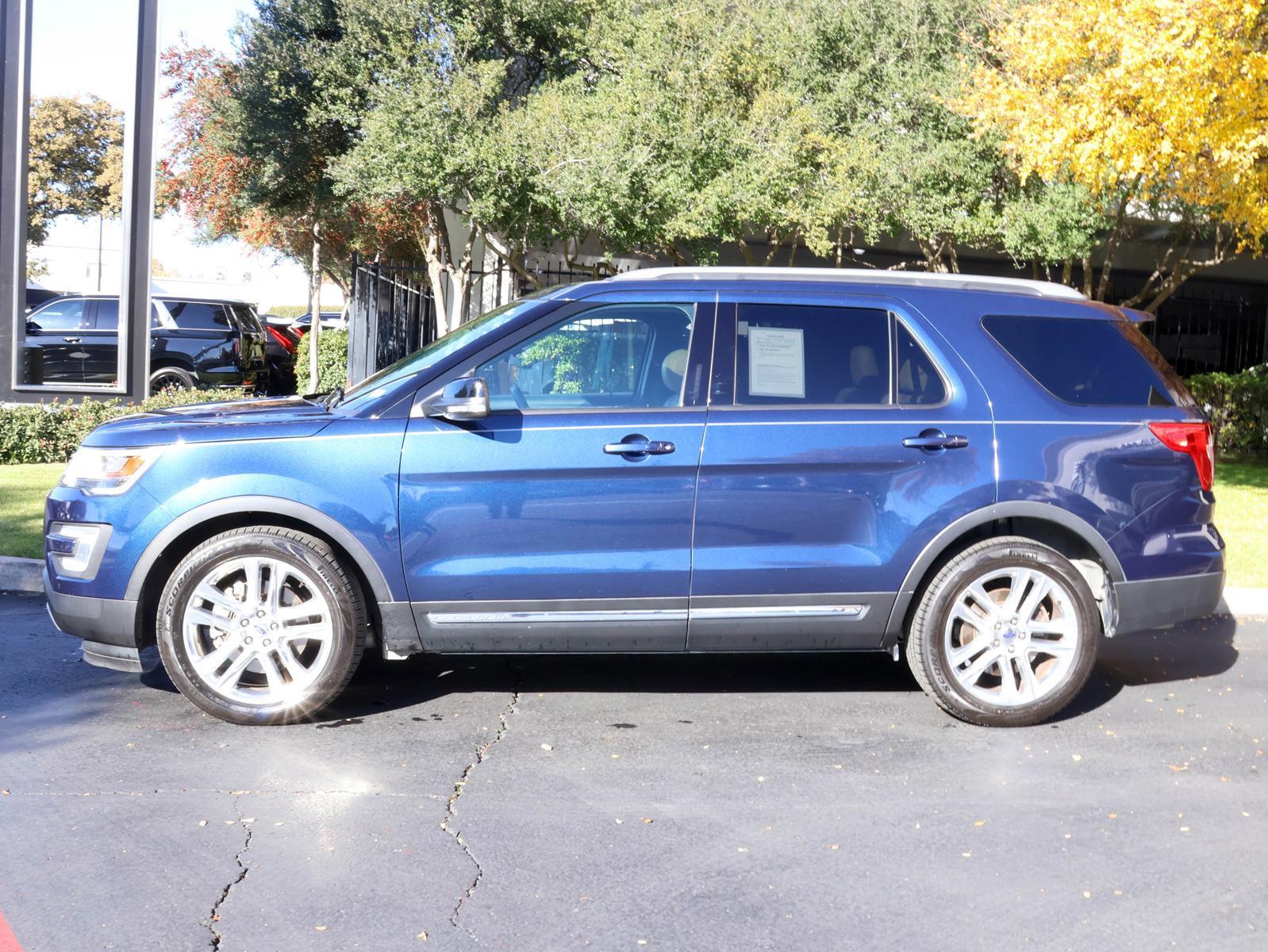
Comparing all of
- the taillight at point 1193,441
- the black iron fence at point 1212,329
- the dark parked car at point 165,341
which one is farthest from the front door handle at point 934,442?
the black iron fence at point 1212,329

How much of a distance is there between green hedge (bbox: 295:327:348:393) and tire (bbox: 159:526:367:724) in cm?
1574

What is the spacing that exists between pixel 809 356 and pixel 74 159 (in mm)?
39864

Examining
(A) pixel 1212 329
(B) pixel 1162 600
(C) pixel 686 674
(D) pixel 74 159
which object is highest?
(D) pixel 74 159

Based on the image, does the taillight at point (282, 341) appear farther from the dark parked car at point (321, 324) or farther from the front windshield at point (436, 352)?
the front windshield at point (436, 352)

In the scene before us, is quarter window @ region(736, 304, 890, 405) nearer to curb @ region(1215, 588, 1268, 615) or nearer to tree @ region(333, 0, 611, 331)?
curb @ region(1215, 588, 1268, 615)

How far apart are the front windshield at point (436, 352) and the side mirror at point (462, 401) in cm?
26

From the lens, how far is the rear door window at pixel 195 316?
2072 centimetres

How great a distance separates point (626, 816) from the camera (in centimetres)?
441

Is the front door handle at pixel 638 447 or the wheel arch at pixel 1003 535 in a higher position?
the front door handle at pixel 638 447

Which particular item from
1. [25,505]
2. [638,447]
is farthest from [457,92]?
[638,447]

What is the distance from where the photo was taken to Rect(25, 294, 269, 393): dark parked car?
778 inches

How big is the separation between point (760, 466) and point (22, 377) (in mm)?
11514

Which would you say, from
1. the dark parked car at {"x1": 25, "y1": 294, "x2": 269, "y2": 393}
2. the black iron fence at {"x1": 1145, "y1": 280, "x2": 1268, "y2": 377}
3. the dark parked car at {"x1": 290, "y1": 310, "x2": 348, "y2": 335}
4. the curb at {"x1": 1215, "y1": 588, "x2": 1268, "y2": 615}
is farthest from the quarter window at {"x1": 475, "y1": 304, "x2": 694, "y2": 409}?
the dark parked car at {"x1": 290, "y1": 310, "x2": 348, "y2": 335}

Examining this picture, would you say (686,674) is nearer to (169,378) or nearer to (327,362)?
(169,378)
